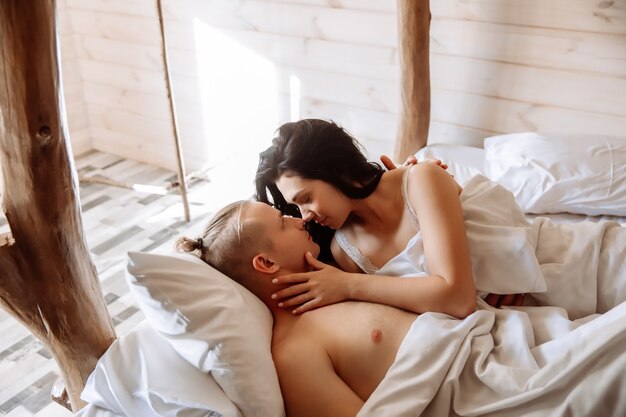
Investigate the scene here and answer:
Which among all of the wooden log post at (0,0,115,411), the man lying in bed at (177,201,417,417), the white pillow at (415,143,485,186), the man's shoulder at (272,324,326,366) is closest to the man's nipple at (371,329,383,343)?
the man lying in bed at (177,201,417,417)

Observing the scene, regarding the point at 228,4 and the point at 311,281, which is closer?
the point at 311,281

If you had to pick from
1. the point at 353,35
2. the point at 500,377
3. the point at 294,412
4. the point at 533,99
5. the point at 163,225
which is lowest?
the point at 163,225

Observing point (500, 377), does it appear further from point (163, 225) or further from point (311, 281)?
point (163, 225)

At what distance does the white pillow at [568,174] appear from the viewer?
1732 millimetres

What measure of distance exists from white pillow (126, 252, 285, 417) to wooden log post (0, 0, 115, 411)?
A: 201 mm

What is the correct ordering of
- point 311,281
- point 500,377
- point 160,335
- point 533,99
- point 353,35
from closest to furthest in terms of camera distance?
point 500,377
point 160,335
point 311,281
point 533,99
point 353,35

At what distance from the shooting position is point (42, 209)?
1.08 meters

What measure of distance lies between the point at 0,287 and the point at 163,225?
1.73m

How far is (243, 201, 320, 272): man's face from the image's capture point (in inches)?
49.3

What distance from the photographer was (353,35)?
240cm

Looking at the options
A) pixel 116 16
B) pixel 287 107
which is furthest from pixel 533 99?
pixel 116 16

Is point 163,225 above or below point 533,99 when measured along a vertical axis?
below

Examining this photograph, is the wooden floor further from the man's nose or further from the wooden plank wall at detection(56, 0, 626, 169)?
the man's nose

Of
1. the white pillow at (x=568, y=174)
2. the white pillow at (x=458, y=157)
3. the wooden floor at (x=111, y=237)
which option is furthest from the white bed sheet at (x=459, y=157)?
the wooden floor at (x=111, y=237)
